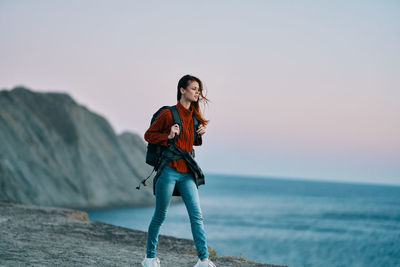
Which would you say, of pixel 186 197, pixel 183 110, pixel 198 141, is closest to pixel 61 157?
pixel 198 141

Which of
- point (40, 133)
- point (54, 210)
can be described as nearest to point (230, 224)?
point (40, 133)

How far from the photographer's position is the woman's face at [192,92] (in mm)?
5227

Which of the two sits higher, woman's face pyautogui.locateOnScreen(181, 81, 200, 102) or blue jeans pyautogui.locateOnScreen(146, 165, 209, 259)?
woman's face pyautogui.locateOnScreen(181, 81, 200, 102)

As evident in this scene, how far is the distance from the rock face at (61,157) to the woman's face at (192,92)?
3656 cm

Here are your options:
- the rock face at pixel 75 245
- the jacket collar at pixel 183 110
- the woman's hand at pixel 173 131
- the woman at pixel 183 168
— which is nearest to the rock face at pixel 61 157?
the rock face at pixel 75 245

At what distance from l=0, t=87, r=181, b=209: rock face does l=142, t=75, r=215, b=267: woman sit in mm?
36321

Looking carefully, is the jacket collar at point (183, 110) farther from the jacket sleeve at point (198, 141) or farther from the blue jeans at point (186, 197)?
the blue jeans at point (186, 197)

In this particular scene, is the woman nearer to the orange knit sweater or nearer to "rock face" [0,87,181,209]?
the orange knit sweater

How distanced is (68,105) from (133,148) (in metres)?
16.3

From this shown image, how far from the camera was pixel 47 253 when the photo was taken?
649 cm

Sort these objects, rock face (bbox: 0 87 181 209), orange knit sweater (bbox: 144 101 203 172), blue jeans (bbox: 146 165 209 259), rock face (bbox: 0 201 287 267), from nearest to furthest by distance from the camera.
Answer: blue jeans (bbox: 146 165 209 259)
orange knit sweater (bbox: 144 101 203 172)
rock face (bbox: 0 201 287 267)
rock face (bbox: 0 87 181 209)

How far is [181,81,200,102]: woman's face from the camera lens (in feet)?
17.1

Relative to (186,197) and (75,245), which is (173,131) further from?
(75,245)

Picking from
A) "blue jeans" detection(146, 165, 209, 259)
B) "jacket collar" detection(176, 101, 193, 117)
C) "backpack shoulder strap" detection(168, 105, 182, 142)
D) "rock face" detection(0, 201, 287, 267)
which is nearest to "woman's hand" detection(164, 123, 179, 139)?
"backpack shoulder strap" detection(168, 105, 182, 142)
